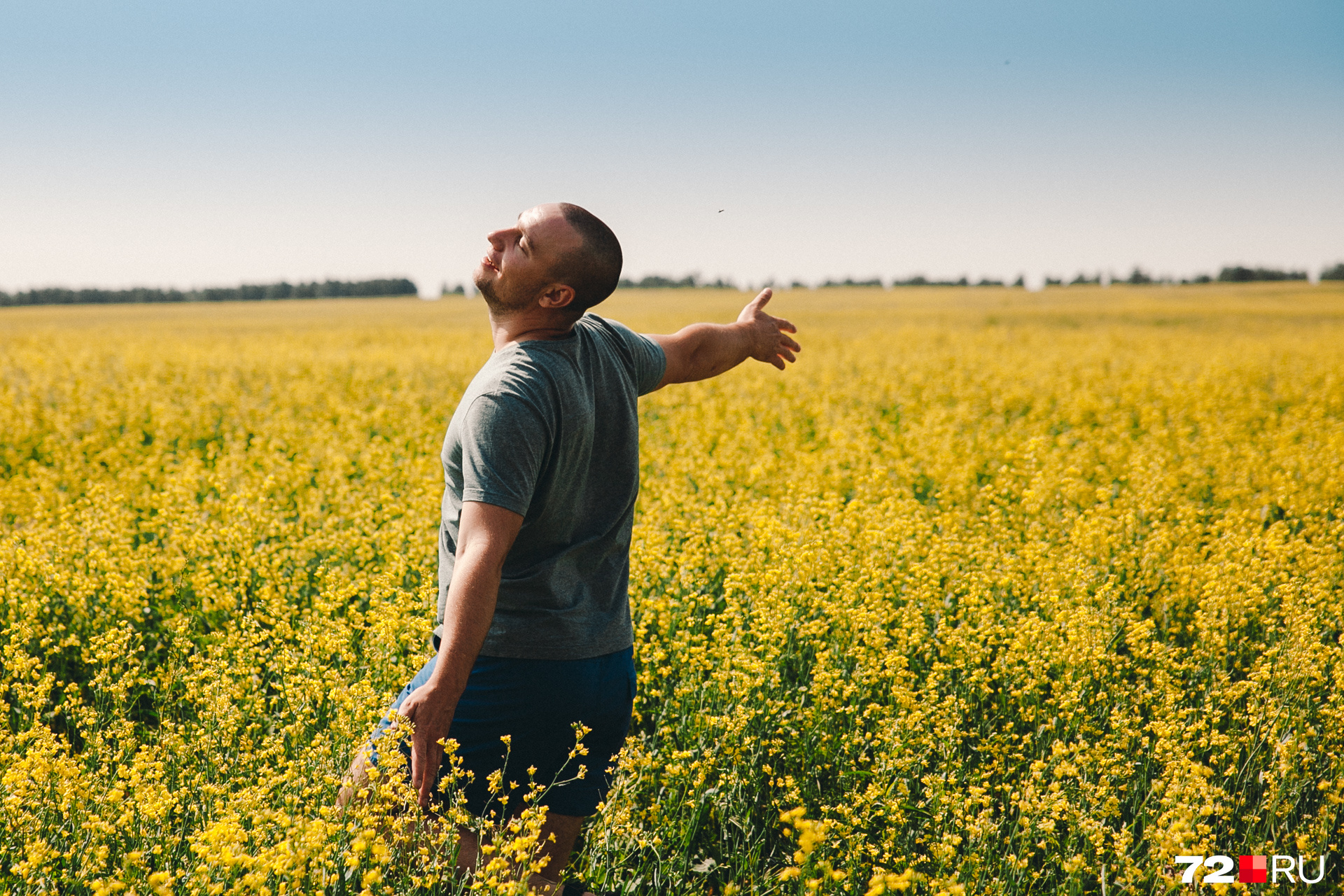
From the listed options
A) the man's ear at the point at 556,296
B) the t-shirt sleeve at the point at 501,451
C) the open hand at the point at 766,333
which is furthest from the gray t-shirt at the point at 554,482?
the open hand at the point at 766,333

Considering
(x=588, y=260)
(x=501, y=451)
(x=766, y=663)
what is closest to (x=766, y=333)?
(x=588, y=260)

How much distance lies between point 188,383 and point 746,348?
1166cm

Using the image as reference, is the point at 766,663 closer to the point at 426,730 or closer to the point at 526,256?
the point at 426,730

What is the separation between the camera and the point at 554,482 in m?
A: 2.26

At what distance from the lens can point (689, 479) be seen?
7.07m

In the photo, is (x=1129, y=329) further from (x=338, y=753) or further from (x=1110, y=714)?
(x=338, y=753)

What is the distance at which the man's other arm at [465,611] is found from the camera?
6.71ft

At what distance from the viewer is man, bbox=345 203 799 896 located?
2.08 metres

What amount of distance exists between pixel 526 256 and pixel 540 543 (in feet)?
2.55

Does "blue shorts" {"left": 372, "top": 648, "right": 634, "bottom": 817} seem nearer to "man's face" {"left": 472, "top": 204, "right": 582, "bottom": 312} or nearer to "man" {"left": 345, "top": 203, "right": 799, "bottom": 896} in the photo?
"man" {"left": 345, "top": 203, "right": 799, "bottom": 896}

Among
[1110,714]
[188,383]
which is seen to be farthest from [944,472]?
[188,383]

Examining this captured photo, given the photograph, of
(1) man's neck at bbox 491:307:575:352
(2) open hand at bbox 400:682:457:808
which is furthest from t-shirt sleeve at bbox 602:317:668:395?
(2) open hand at bbox 400:682:457:808

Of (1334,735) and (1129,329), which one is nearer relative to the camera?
(1334,735)

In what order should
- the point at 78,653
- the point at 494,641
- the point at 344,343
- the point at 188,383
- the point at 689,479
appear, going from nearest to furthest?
the point at 494,641 → the point at 78,653 → the point at 689,479 → the point at 188,383 → the point at 344,343
